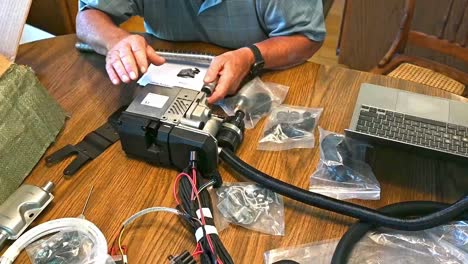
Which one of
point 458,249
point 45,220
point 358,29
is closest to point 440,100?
point 458,249

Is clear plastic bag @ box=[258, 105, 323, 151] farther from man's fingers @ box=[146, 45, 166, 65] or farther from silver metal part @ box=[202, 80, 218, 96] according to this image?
man's fingers @ box=[146, 45, 166, 65]

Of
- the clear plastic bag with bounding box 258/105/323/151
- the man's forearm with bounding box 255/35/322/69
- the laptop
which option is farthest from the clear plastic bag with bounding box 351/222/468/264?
the man's forearm with bounding box 255/35/322/69

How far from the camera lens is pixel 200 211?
685 mm

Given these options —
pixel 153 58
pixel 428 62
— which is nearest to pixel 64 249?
pixel 153 58

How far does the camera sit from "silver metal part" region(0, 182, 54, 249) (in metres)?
0.67

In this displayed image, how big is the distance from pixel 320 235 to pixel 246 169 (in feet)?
0.55

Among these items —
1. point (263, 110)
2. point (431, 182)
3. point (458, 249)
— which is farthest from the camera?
point (263, 110)

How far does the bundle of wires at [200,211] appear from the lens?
0.64 metres

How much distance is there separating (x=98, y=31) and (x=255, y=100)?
0.46 meters

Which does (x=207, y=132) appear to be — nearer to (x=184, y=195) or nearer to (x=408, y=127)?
(x=184, y=195)

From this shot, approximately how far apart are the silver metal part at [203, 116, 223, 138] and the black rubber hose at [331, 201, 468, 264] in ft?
0.95

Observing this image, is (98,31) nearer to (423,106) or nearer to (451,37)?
(423,106)

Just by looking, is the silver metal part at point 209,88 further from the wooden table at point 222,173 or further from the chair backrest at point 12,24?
the chair backrest at point 12,24

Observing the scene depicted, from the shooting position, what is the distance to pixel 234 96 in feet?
3.11
